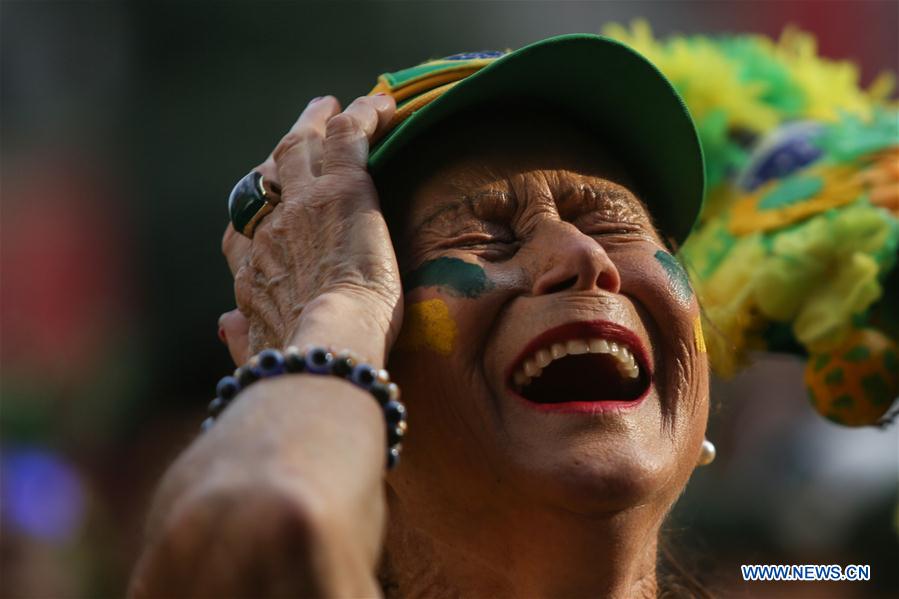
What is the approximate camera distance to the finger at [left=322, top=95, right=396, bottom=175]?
2361mm

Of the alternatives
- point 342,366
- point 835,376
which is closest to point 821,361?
point 835,376

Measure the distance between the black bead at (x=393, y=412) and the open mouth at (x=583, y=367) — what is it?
307 mm

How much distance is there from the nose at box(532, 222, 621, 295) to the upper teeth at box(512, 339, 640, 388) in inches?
3.9

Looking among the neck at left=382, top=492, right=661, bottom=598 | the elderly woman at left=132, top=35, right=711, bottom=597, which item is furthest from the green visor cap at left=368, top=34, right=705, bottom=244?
the neck at left=382, top=492, right=661, bottom=598

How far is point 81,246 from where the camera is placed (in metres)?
8.98

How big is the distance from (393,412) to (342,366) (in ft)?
0.37

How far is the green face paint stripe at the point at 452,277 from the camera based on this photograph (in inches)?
86.6

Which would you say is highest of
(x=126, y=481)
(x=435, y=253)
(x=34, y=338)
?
(x=435, y=253)

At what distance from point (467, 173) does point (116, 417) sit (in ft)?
20.3

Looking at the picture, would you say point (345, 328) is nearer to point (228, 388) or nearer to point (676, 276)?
point (228, 388)

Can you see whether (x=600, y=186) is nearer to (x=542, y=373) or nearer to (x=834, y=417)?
(x=542, y=373)

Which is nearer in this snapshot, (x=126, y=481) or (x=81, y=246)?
(x=126, y=481)

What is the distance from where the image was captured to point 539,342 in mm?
2115

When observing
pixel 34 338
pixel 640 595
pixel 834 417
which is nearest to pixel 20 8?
pixel 34 338
